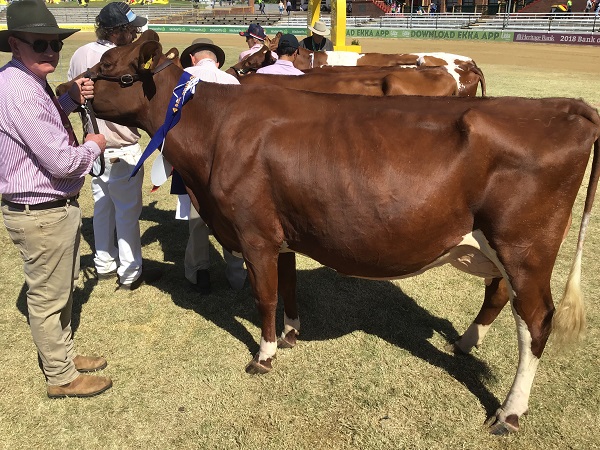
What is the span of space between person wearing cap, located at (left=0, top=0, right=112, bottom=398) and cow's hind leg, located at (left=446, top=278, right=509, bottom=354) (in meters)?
2.74

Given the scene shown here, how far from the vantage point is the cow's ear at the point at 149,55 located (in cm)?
333

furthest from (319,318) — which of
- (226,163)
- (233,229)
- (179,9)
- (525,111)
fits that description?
(179,9)

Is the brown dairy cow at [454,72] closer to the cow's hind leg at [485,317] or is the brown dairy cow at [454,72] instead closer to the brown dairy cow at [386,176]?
the brown dairy cow at [386,176]

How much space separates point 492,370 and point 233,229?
7.34 ft

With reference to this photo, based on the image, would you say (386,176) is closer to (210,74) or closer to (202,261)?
(210,74)

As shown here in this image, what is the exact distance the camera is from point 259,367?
3.82 metres

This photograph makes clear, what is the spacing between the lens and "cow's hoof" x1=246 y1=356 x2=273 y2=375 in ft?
12.5

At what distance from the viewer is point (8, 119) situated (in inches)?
110

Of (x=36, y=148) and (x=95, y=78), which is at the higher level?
(x=95, y=78)

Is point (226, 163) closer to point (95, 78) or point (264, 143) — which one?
point (264, 143)

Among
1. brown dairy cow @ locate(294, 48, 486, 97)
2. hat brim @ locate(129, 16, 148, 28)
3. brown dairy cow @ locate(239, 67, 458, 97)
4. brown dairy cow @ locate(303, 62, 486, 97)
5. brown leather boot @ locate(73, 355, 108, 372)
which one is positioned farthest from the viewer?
brown dairy cow @ locate(294, 48, 486, 97)

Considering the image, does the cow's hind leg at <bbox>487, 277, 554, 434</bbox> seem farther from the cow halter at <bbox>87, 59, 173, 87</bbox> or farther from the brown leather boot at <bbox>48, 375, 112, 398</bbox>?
the cow halter at <bbox>87, 59, 173, 87</bbox>

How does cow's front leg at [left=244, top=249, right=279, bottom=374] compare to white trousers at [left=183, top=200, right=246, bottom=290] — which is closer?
cow's front leg at [left=244, top=249, right=279, bottom=374]

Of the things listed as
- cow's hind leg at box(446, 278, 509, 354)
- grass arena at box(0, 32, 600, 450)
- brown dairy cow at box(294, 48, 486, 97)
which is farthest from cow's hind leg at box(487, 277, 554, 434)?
brown dairy cow at box(294, 48, 486, 97)
